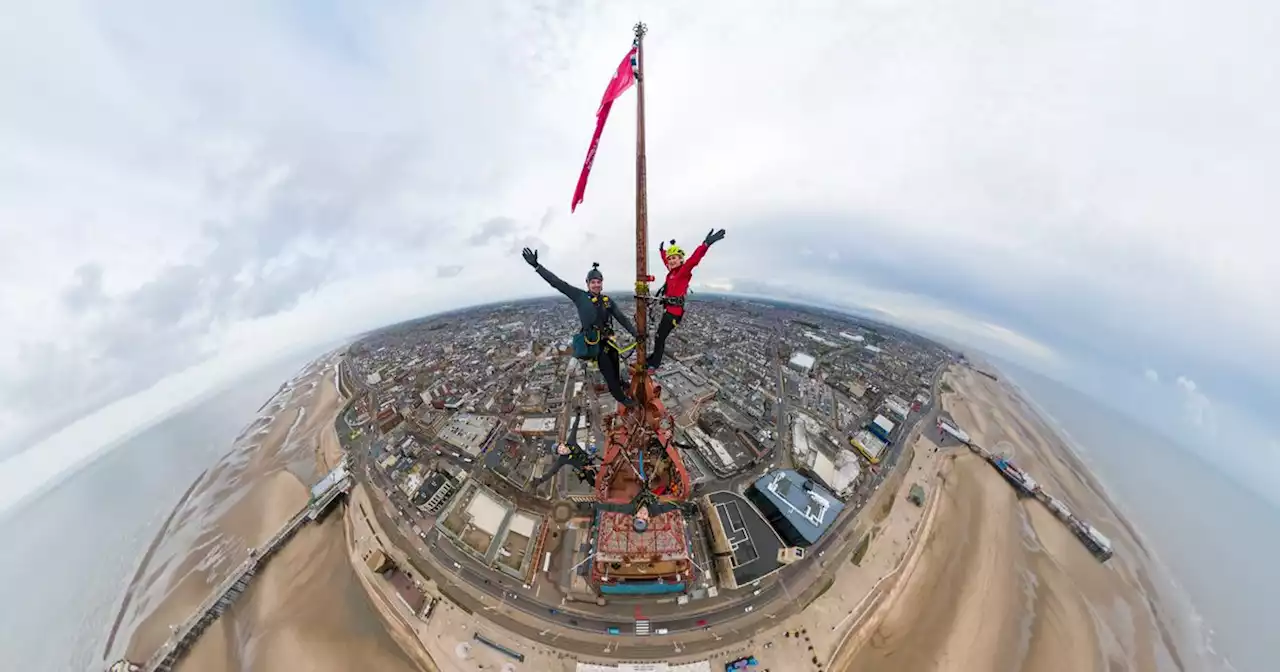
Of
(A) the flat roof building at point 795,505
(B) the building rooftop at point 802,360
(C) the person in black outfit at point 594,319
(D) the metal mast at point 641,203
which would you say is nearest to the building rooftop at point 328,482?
(C) the person in black outfit at point 594,319

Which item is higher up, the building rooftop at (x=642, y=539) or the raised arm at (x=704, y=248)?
the raised arm at (x=704, y=248)

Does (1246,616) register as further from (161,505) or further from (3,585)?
(3,585)

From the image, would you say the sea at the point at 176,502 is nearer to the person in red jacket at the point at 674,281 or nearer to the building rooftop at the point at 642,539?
the building rooftop at the point at 642,539

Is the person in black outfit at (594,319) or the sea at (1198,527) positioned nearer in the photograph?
the person in black outfit at (594,319)

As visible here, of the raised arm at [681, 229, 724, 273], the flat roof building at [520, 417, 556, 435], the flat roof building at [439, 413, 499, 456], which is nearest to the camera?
the raised arm at [681, 229, 724, 273]

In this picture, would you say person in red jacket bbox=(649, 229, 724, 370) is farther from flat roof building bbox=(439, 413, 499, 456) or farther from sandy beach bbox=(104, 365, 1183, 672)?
flat roof building bbox=(439, 413, 499, 456)

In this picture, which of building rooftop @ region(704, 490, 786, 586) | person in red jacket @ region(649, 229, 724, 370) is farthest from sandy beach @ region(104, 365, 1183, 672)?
person in red jacket @ region(649, 229, 724, 370)

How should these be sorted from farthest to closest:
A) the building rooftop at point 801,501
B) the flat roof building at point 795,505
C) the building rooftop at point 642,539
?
the building rooftop at point 801,501 < the flat roof building at point 795,505 < the building rooftop at point 642,539
